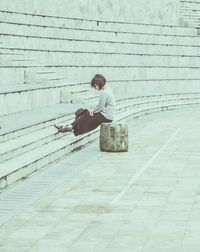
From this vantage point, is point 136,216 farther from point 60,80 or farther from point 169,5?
point 169,5

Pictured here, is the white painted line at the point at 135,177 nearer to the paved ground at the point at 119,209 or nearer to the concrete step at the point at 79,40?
the paved ground at the point at 119,209

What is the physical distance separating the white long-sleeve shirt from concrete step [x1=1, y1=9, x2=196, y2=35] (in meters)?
7.58

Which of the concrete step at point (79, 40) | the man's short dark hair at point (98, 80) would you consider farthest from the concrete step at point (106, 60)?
the man's short dark hair at point (98, 80)

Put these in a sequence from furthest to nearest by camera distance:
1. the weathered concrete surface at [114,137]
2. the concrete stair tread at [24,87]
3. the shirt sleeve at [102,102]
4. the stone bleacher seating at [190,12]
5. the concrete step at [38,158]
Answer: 1. the stone bleacher seating at [190,12]
2. the concrete stair tread at [24,87]
3. the shirt sleeve at [102,102]
4. the weathered concrete surface at [114,137]
5. the concrete step at [38,158]

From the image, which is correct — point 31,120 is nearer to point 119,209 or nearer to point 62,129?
point 62,129

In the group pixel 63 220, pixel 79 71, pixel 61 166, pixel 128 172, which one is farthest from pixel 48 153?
pixel 79 71

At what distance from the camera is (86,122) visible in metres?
12.6

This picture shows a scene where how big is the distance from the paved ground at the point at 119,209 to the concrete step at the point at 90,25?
28.7ft

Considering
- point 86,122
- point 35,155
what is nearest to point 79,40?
point 86,122

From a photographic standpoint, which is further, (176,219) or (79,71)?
(79,71)

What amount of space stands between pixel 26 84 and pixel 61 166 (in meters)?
5.90

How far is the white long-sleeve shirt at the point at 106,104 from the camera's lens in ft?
42.1

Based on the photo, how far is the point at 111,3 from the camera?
2466 centimetres

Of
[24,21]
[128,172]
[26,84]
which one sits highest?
[24,21]
